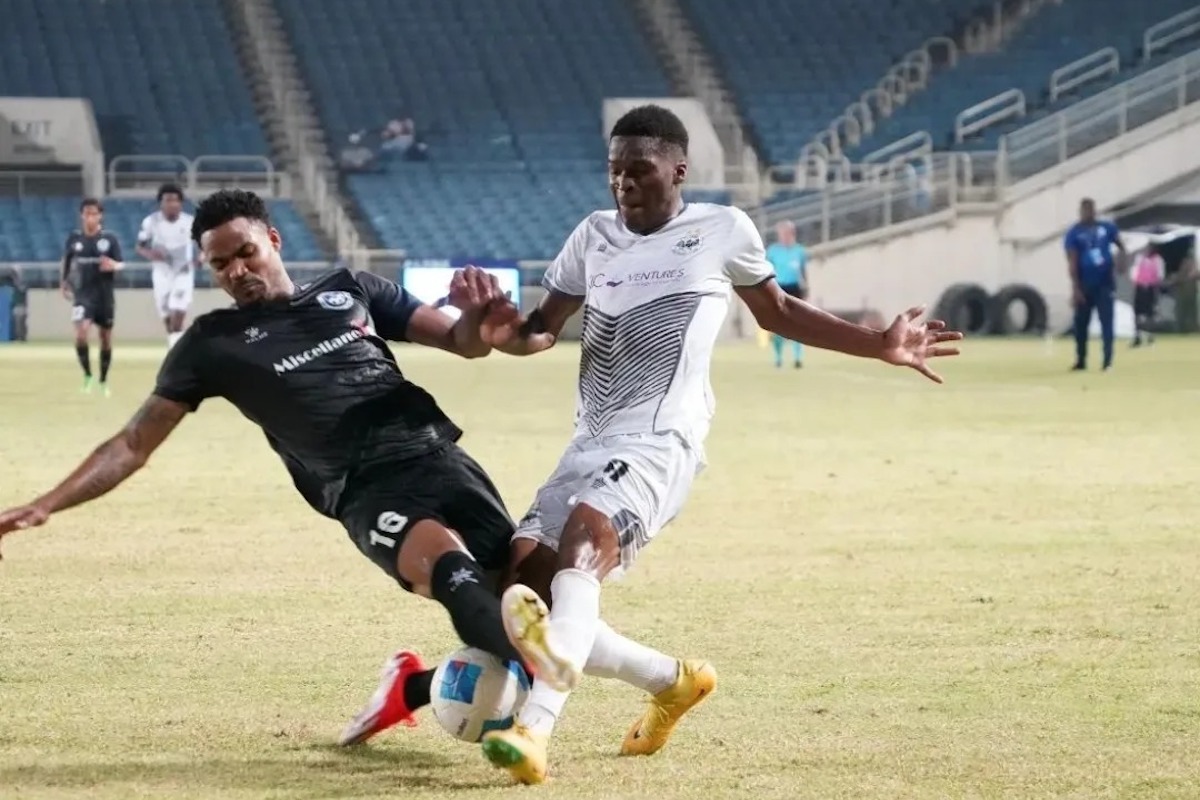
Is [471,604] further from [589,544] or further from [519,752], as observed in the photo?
[519,752]

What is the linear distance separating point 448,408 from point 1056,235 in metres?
23.1

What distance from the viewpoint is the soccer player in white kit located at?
5.57m

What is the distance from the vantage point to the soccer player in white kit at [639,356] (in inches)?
219

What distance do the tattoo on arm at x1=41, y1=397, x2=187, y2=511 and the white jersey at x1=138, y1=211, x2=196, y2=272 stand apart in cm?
1834

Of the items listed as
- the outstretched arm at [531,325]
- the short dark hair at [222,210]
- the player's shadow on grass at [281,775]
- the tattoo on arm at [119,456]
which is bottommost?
the player's shadow on grass at [281,775]

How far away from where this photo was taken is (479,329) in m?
5.93

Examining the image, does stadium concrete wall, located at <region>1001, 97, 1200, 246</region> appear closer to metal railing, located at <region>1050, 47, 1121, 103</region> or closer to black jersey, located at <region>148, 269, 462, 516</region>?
metal railing, located at <region>1050, 47, 1121, 103</region>

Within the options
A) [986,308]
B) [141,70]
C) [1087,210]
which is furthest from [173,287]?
[141,70]

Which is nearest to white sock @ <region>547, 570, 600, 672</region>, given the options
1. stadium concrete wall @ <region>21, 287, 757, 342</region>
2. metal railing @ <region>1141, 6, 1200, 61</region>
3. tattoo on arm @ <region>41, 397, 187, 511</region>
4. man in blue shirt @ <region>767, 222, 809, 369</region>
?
tattoo on arm @ <region>41, 397, 187, 511</region>

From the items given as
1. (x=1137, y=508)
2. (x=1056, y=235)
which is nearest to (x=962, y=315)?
(x=1056, y=235)

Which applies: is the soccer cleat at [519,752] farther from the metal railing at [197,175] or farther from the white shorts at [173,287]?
the metal railing at [197,175]

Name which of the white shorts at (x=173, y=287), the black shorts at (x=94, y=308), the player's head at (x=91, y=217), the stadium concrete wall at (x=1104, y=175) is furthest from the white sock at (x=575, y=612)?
the stadium concrete wall at (x=1104, y=175)

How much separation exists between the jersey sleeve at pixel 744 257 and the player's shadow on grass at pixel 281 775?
5.31ft

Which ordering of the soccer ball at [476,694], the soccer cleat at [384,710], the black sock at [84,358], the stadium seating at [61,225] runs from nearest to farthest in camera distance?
the soccer ball at [476,694] < the soccer cleat at [384,710] < the black sock at [84,358] < the stadium seating at [61,225]
